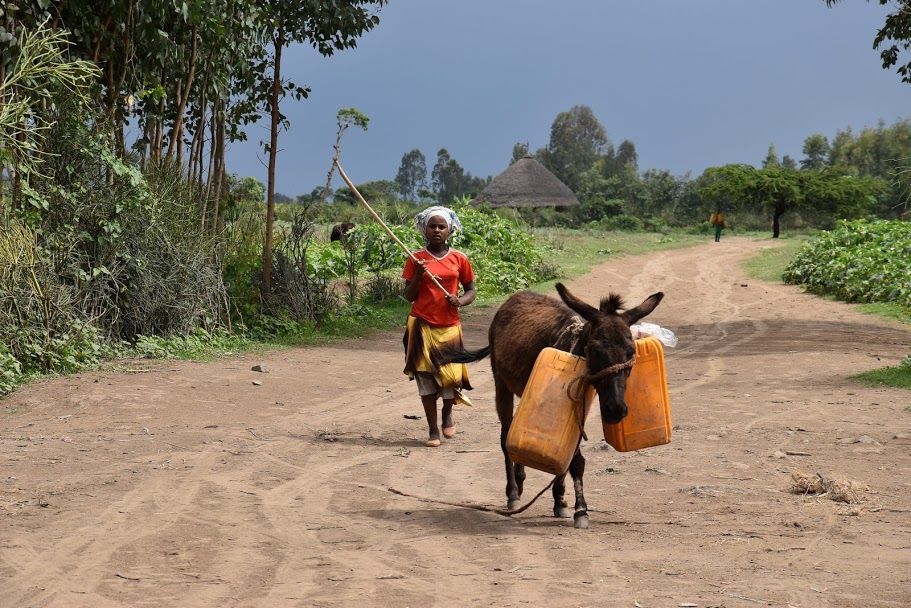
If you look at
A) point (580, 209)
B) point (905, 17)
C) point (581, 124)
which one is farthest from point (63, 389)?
point (581, 124)

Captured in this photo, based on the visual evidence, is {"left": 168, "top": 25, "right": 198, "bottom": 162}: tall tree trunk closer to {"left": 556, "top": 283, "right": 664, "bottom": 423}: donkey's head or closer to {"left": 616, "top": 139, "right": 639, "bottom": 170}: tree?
{"left": 556, "top": 283, "right": 664, "bottom": 423}: donkey's head

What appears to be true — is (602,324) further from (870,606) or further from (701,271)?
(701,271)

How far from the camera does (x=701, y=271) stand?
28219 millimetres

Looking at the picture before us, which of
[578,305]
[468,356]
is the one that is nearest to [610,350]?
[578,305]

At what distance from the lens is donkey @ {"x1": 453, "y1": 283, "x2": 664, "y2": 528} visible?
5586mm

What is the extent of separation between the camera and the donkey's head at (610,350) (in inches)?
219

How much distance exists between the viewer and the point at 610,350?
18.3 ft

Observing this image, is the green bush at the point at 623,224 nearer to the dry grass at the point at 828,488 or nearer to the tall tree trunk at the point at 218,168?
the tall tree trunk at the point at 218,168

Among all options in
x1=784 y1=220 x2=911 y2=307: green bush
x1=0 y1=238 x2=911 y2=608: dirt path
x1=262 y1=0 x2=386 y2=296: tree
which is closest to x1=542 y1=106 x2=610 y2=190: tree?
x1=784 y1=220 x2=911 y2=307: green bush

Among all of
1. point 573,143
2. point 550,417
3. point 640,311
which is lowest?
point 550,417

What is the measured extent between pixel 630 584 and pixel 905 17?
15.0m

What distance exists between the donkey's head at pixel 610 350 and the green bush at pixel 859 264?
15.2 meters

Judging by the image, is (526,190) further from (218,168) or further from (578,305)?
(578,305)

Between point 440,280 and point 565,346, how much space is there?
105 inches
